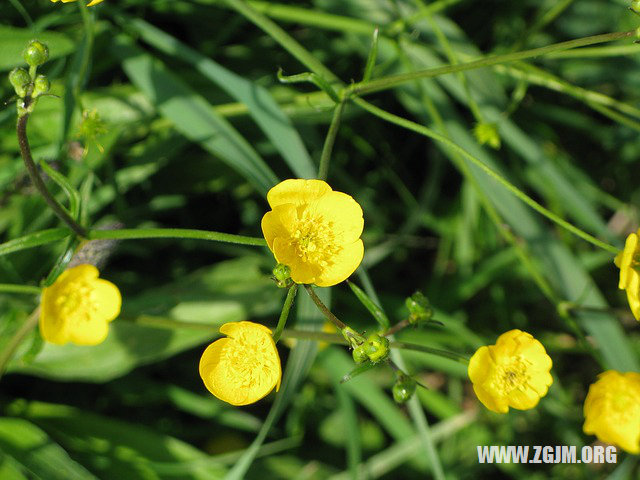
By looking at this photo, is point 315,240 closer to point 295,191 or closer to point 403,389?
point 295,191

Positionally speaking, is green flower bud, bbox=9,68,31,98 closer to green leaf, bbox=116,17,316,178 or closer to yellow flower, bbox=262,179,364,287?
yellow flower, bbox=262,179,364,287

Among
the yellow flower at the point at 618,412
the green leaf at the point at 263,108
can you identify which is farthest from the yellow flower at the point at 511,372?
the green leaf at the point at 263,108

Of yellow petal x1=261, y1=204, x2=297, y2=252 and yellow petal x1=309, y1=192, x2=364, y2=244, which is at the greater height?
yellow petal x1=309, y1=192, x2=364, y2=244

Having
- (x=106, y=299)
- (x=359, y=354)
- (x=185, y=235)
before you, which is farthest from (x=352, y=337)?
(x=106, y=299)

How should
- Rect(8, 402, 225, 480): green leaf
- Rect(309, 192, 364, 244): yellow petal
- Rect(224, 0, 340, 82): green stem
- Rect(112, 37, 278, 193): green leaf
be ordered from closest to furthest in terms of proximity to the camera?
Rect(309, 192, 364, 244): yellow petal → Rect(224, 0, 340, 82): green stem → Rect(112, 37, 278, 193): green leaf → Rect(8, 402, 225, 480): green leaf

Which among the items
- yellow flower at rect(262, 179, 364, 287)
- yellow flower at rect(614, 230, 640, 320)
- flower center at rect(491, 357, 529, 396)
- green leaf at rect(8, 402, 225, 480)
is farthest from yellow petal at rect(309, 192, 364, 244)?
green leaf at rect(8, 402, 225, 480)

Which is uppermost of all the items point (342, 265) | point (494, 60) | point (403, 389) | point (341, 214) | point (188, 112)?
point (188, 112)
